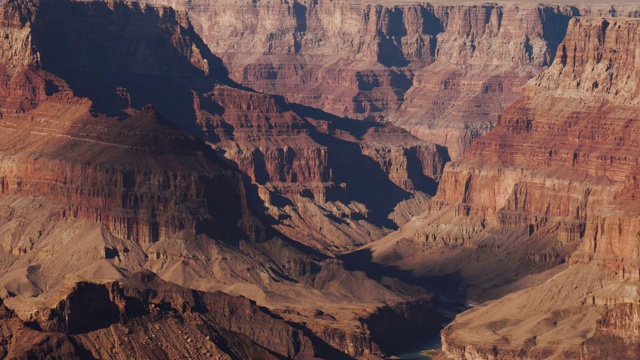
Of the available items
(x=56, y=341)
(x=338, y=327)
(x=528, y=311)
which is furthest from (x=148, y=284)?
(x=56, y=341)

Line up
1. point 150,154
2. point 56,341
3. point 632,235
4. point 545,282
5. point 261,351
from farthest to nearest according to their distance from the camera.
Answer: point 150,154 → point 545,282 → point 632,235 → point 261,351 → point 56,341

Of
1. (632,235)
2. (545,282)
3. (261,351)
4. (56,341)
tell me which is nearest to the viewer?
(56,341)

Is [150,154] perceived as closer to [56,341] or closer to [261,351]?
[261,351]

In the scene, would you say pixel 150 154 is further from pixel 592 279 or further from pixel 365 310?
pixel 592 279

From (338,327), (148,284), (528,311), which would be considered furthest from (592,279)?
(148,284)

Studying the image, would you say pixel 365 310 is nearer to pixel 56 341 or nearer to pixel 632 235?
pixel 632 235

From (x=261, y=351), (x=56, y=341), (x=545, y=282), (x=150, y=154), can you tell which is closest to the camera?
(x=56, y=341)

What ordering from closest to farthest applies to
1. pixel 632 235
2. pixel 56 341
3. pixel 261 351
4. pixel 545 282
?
pixel 56 341 → pixel 261 351 → pixel 632 235 → pixel 545 282

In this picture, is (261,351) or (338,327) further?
(338,327)

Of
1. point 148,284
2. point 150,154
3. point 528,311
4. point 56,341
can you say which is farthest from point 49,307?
point 150,154
